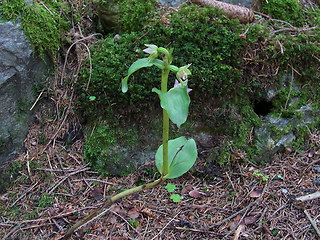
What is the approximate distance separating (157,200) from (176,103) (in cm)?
128

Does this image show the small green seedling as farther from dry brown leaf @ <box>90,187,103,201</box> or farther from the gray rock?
the gray rock

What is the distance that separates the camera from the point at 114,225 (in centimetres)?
229

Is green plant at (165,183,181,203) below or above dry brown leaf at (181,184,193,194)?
above

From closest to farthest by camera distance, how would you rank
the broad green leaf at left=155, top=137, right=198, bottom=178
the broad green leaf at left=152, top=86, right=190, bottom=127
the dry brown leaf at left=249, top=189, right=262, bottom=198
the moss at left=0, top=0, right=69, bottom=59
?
the broad green leaf at left=152, top=86, right=190, bottom=127 → the broad green leaf at left=155, top=137, right=198, bottom=178 → the dry brown leaf at left=249, top=189, right=262, bottom=198 → the moss at left=0, top=0, right=69, bottom=59

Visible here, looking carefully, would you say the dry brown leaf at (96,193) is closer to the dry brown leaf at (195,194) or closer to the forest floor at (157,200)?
the forest floor at (157,200)

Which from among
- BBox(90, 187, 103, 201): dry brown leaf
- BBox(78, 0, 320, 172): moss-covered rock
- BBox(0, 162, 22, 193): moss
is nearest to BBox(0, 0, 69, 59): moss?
BBox(78, 0, 320, 172): moss-covered rock

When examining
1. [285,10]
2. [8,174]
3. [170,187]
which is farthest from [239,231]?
[285,10]

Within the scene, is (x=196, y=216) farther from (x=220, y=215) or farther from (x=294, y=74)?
(x=294, y=74)

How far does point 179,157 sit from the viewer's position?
2.09m

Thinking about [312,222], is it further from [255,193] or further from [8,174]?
[8,174]

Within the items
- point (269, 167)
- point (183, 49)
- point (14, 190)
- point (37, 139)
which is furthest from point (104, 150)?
point (269, 167)

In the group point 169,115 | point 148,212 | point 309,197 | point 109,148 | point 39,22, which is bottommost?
point 309,197

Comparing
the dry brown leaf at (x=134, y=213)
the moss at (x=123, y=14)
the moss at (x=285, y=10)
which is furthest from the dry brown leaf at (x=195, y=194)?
the moss at (x=285, y=10)

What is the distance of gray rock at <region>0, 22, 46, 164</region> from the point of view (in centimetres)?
272
